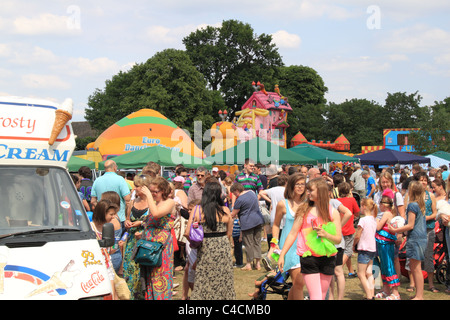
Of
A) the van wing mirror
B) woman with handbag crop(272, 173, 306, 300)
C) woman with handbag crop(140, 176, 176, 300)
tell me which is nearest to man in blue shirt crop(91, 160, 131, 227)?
woman with handbag crop(140, 176, 176, 300)

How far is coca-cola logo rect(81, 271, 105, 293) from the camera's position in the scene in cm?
416

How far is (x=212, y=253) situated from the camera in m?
6.54

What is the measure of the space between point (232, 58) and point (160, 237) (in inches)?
1939

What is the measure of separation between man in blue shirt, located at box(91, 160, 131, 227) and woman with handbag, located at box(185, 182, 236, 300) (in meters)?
2.54

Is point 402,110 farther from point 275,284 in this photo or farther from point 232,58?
point 275,284

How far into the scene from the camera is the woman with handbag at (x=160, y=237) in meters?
6.34

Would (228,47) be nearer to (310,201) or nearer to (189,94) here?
(189,94)

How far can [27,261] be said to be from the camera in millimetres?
4062

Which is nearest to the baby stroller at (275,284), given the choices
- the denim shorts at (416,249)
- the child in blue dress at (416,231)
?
the child in blue dress at (416,231)

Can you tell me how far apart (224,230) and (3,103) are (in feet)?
10.2

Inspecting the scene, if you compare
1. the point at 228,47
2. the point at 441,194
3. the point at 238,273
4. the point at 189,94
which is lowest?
the point at 238,273

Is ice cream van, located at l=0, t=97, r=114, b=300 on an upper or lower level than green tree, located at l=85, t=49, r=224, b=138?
lower

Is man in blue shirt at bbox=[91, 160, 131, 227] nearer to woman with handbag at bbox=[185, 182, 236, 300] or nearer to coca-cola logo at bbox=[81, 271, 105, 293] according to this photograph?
woman with handbag at bbox=[185, 182, 236, 300]

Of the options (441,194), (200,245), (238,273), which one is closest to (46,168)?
(200,245)
